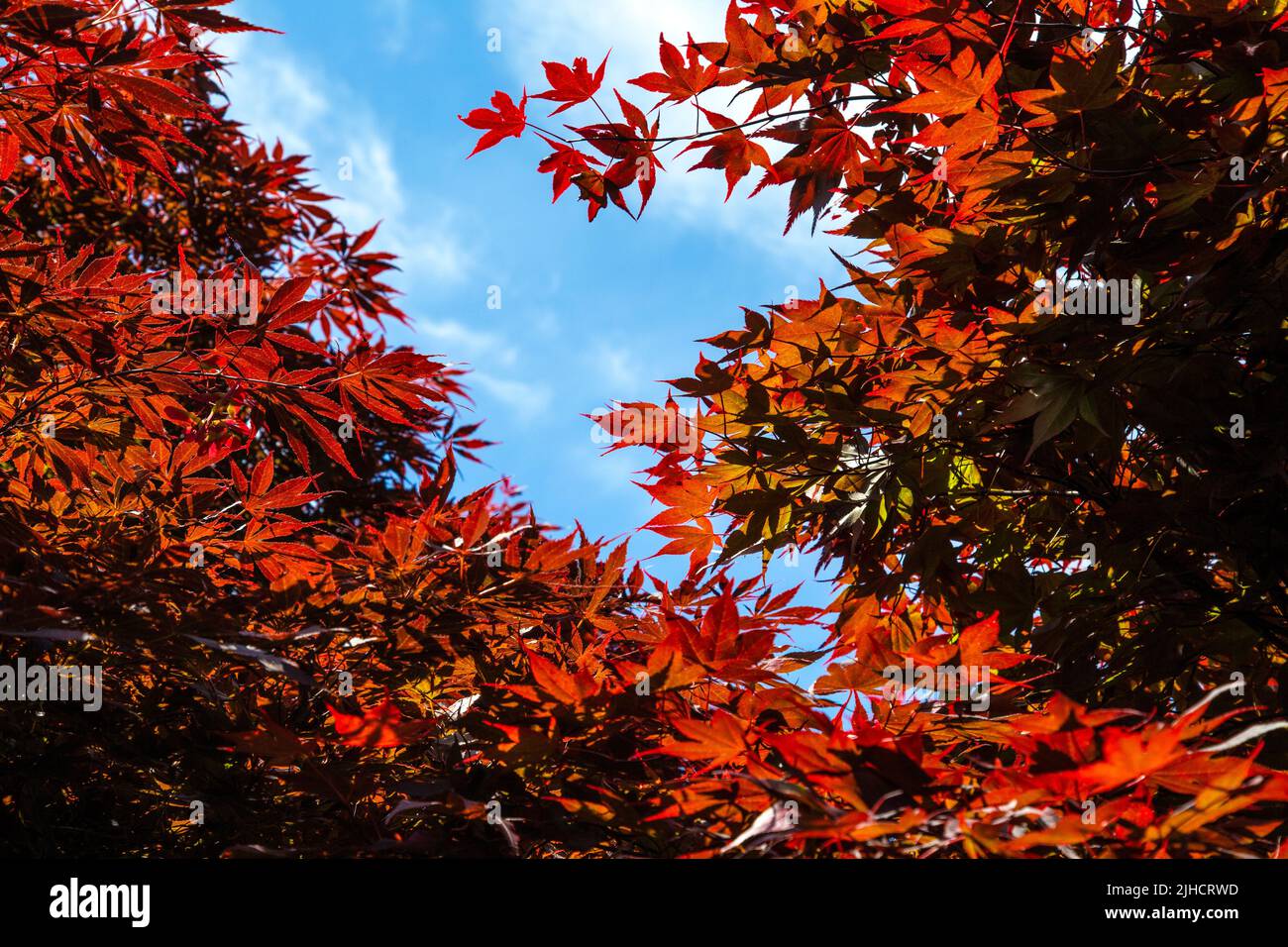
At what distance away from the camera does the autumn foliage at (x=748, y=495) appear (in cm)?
184

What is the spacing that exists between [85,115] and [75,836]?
2.08 meters

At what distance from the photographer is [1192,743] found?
5.05 feet

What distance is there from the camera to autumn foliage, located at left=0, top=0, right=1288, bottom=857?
184 cm

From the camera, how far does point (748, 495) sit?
2641 millimetres
